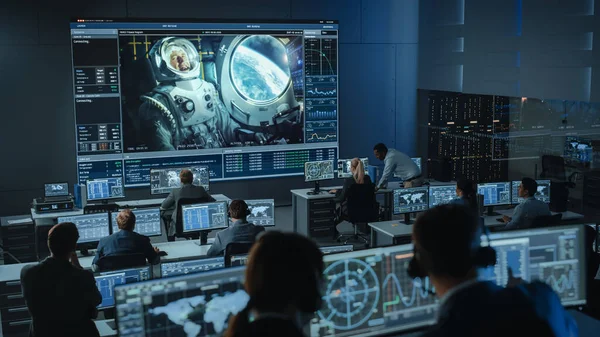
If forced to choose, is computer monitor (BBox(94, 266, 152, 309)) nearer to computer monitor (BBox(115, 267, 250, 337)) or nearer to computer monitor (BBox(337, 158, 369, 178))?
computer monitor (BBox(115, 267, 250, 337))

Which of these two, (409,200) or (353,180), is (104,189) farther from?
(409,200)

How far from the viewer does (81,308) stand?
3.75 metres

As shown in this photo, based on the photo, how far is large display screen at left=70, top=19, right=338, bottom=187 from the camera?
976cm

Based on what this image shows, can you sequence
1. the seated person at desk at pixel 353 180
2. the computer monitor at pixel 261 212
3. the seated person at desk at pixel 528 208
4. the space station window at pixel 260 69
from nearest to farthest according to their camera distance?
the seated person at desk at pixel 528 208 < the computer monitor at pixel 261 212 < the seated person at desk at pixel 353 180 < the space station window at pixel 260 69

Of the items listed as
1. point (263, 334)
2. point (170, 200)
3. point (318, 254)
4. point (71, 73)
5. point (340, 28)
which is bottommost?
point (170, 200)

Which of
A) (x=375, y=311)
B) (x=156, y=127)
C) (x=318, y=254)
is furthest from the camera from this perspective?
(x=156, y=127)

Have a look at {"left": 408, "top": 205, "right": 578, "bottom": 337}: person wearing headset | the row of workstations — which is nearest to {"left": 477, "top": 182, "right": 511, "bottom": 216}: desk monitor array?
the row of workstations

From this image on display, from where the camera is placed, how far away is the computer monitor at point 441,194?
7.97 metres

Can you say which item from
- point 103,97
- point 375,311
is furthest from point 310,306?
point 103,97

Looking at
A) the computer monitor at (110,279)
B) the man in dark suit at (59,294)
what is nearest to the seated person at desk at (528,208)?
the computer monitor at (110,279)

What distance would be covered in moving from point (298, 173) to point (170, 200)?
2.93 m

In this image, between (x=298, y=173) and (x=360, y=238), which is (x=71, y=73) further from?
(x=360, y=238)

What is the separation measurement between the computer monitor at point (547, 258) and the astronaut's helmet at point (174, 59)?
7.93m

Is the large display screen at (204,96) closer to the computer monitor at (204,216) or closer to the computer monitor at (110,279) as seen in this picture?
the computer monitor at (204,216)
